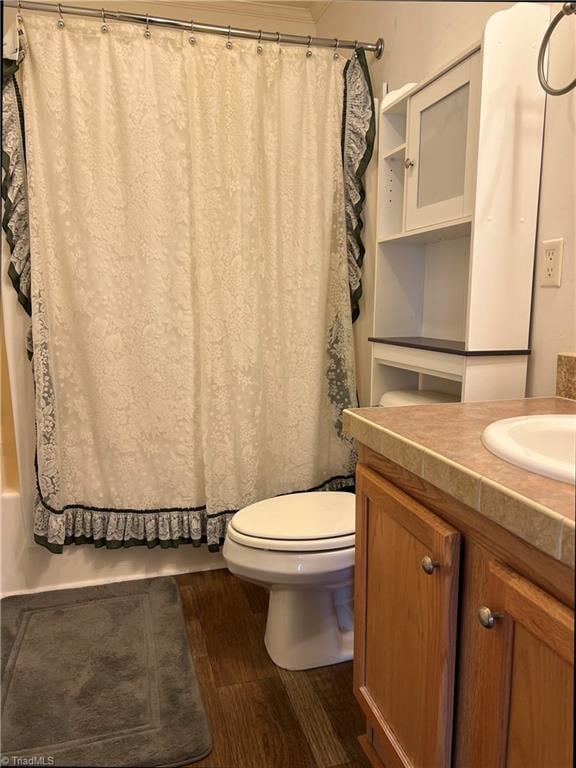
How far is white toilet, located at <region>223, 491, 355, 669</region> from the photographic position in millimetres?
1396

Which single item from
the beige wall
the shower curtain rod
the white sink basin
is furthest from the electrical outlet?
the shower curtain rod

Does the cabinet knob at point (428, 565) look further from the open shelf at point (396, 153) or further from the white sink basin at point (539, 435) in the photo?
the open shelf at point (396, 153)

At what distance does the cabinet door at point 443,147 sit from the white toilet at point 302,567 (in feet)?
2.96

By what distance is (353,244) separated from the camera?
1952mm

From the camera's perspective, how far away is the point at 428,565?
2.75 ft

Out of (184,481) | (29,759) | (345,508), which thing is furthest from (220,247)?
(29,759)

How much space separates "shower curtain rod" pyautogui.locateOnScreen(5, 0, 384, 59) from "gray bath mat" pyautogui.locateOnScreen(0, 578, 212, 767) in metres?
1.94

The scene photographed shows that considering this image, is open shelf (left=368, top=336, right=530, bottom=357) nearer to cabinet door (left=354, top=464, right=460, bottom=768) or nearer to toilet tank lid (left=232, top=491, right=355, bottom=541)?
cabinet door (left=354, top=464, right=460, bottom=768)

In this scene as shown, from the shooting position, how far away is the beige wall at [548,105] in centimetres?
117

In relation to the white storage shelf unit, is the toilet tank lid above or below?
below

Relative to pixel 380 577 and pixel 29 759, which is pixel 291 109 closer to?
pixel 380 577

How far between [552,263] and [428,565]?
80cm

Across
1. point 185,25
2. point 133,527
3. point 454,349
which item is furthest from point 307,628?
point 185,25

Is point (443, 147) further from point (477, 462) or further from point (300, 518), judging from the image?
point (300, 518)
